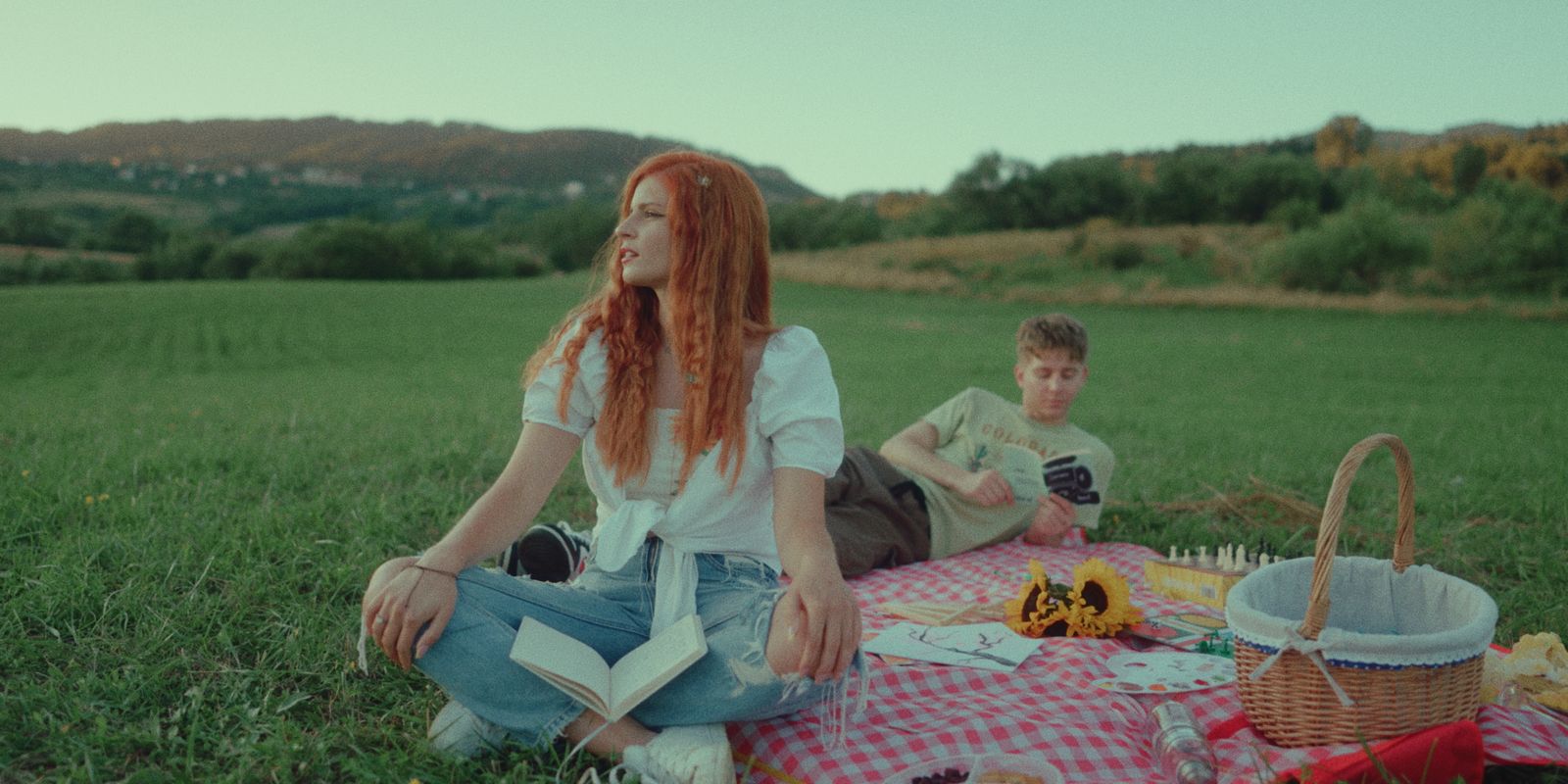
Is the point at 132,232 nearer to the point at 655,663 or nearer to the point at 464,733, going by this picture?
the point at 464,733

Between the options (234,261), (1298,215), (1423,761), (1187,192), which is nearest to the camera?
(1423,761)

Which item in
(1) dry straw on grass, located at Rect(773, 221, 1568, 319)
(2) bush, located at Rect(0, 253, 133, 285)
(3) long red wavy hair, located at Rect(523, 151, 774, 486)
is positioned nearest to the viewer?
(3) long red wavy hair, located at Rect(523, 151, 774, 486)

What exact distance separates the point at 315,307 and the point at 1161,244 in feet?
103

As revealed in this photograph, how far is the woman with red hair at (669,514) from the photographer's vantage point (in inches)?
105

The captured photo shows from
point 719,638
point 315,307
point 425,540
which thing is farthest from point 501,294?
point 719,638

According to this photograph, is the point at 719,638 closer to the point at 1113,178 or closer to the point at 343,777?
the point at 343,777

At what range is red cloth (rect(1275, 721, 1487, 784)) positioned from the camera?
8.18 feet

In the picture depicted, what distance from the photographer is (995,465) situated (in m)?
5.30

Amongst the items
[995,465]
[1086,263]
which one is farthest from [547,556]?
[1086,263]

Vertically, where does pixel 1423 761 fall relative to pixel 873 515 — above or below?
above

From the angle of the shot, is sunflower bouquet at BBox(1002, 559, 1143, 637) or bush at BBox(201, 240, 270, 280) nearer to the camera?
sunflower bouquet at BBox(1002, 559, 1143, 637)

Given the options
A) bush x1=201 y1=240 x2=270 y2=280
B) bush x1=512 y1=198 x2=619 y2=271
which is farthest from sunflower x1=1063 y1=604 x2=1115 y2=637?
bush x1=512 y1=198 x2=619 y2=271

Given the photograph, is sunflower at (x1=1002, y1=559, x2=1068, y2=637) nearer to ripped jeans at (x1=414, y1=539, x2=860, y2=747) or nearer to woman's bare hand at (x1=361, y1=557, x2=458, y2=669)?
ripped jeans at (x1=414, y1=539, x2=860, y2=747)

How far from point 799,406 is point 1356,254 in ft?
114
